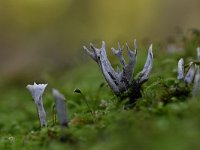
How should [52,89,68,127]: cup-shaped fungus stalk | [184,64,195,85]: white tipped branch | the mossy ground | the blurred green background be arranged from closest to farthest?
the mossy ground < [52,89,68,127]: cup-shaped fungus stalk < [184,64,195,85]: white tipped branch < the blurred green background

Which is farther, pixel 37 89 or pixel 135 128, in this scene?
pixel 37 89

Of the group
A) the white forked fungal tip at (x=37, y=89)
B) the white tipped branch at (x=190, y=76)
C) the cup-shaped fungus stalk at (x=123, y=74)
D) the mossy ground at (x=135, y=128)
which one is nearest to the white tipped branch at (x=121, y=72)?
the cup-shaped fungus stalk at (x=123, y=74)

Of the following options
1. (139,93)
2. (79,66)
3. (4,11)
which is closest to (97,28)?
(4,11)

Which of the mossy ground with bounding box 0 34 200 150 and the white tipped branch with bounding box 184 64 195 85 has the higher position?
the white tipped branch with bounding box 184 64 195 85

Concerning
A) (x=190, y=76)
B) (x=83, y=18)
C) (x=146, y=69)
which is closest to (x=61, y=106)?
(x=146, y=69)

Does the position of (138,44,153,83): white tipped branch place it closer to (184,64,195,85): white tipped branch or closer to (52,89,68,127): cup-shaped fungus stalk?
(184,64,195,85): white tipped branch

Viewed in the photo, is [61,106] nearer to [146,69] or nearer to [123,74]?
[123,74]

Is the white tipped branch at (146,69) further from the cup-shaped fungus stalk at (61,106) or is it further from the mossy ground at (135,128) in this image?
the cup-shaped fungus stalk at (61,106)

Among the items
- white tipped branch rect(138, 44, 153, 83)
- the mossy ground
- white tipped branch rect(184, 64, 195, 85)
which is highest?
white tipped branch rect(138, 44, 153, 83)

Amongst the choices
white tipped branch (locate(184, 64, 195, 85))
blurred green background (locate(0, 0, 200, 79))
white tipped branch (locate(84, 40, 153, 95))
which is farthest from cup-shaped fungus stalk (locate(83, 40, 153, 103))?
blurred green background (locate(0, 0, 200, 79))

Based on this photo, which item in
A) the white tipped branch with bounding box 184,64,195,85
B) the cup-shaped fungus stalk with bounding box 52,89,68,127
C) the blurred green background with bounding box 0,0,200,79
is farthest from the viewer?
the blurred green background with bounding box 0,0,200,79
